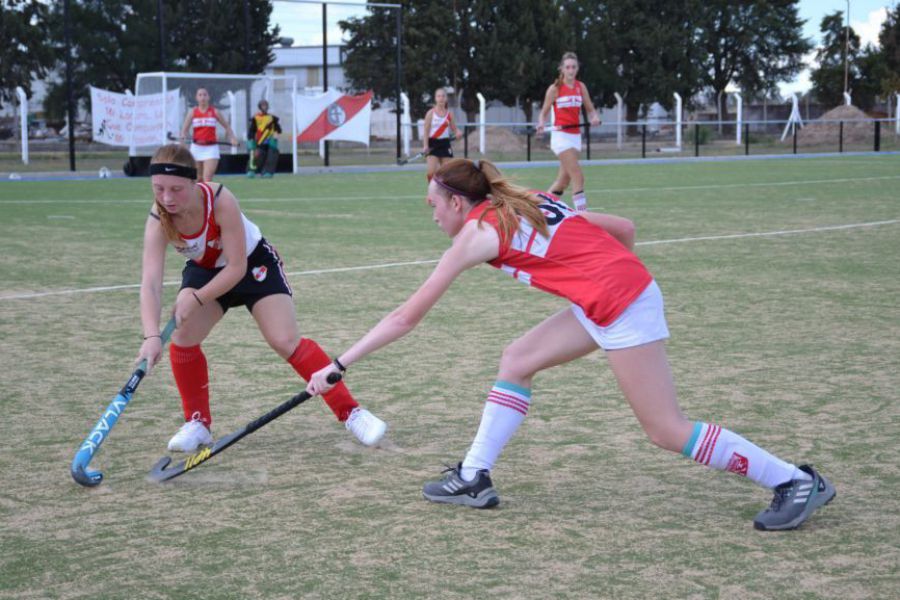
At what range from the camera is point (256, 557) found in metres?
3.95

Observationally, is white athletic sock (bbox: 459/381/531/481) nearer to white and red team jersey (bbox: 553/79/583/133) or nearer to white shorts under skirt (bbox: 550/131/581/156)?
white shorts under skirt (bbox: 550/131/581/156)

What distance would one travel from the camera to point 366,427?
5.33 metres

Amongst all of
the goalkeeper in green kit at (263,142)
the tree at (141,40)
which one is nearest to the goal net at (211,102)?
the goalkeeper in green kit at (263,142)

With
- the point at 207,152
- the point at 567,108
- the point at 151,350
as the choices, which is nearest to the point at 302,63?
the point at 207,152

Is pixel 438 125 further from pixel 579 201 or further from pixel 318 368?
pixel 318 368

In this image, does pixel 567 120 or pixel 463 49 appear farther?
pixel 463 49

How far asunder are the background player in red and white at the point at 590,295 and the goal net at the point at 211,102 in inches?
1011

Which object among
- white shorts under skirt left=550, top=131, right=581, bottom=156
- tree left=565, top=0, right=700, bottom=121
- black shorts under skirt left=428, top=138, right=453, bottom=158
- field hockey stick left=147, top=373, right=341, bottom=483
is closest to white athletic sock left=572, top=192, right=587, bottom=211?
white shorts under skirt left=550, top=131, right=581, bottom=156

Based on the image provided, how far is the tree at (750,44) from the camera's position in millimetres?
81250

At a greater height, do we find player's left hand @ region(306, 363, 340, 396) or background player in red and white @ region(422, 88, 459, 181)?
background player in red and white @ region(422, 88, 459, 181)

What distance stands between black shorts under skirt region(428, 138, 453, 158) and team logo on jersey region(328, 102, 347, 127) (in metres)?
9.82

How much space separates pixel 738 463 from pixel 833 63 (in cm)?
9133

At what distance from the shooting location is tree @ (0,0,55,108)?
6544cm

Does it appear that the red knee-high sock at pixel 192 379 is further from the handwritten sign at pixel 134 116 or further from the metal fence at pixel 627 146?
the metal fence at pixel 627 146
